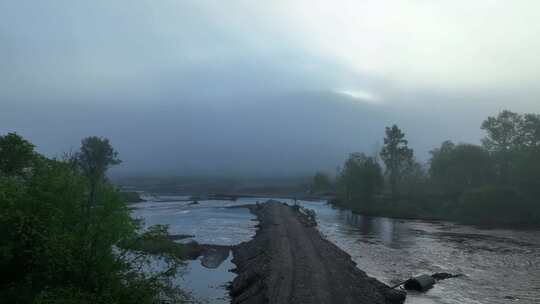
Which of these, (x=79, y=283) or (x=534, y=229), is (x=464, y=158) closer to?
(x=534, y=229)

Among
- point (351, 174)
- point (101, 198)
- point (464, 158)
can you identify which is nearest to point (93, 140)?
point (351, 174)

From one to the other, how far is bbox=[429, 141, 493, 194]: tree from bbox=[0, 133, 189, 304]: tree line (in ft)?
383

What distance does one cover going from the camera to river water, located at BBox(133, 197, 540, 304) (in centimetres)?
3494

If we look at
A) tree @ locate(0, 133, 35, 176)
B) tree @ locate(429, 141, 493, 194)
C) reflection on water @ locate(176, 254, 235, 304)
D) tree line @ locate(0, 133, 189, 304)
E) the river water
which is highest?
tree @ locate(429, 141, 493, 194)

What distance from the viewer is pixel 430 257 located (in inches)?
2014

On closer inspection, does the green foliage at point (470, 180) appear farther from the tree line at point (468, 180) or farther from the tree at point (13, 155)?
the tree at point (13, 155)

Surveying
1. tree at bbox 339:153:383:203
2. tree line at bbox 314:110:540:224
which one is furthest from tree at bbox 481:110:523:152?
tree at bbox 339:153:383:203

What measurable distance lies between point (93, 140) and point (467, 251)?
115 meters

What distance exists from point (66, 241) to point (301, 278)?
19674mm

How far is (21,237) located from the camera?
2039cm

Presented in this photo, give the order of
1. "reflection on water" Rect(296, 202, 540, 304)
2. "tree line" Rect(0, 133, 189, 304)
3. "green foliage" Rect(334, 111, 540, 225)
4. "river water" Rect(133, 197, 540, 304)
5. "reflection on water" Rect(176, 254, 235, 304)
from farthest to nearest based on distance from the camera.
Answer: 1. "green foliage" Rect(334, 111, 540, 225)
2. "river water" Rect(133, 197, 540, 304)
3. "reflection on water" Rect(296, 202, 540, 304)
4. "reflection on water" Rect(176, 254, 235, 304)
5. "tree line" Rect(0, 133, 189, 304)

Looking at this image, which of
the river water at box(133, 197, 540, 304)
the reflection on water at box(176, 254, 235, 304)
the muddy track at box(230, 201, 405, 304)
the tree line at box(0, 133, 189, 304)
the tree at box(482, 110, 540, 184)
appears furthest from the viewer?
the tree at box(482, 110, 540, 184)

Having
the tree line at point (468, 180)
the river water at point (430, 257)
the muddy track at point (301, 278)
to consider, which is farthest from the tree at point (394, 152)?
the muddy track at point (301, 278)

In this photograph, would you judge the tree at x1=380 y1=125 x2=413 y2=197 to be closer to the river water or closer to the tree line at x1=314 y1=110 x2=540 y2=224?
the tree line at x1=314 y1=110 x2=540 y2=224
